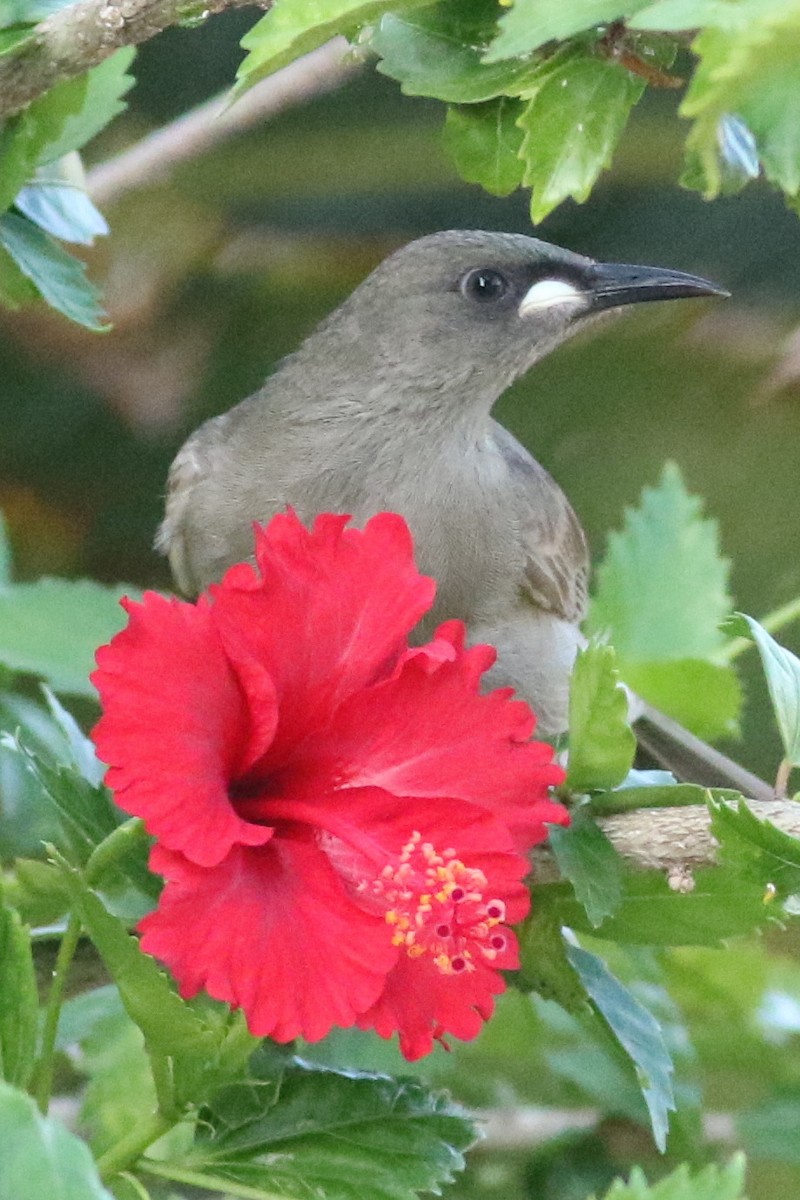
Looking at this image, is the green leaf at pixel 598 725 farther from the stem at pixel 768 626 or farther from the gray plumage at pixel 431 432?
the gray plumage at pixel 431 432

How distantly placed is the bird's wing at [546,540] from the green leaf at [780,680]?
1.10 metres

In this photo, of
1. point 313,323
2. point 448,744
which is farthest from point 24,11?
point 313,323

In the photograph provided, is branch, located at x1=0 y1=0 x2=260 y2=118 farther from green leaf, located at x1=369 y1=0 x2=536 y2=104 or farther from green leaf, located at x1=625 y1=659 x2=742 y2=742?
green leaf, located at x1=625 y1=659 x2=742 y2=742

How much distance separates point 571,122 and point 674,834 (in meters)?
0.43

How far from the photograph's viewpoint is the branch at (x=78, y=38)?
105 centimetres

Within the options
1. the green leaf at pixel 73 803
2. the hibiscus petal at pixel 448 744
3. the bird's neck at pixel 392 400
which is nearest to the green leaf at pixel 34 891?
the green leaf at pixel 73 803

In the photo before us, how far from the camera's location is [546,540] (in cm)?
219

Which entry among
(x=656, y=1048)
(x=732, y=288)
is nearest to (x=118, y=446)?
(x=732, y=288)

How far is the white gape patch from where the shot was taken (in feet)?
6.35

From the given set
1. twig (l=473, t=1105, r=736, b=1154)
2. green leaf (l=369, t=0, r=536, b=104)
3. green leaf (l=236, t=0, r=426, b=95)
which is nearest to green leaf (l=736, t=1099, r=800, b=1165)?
twig (l=473, t=1105, r=736, b=1154)

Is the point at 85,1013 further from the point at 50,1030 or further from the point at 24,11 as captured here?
the point at 24,11

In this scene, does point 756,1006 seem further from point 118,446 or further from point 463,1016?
point 118,446

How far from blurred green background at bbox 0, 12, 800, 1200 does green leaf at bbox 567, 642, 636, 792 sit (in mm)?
1684

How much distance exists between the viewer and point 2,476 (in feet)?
9.12
